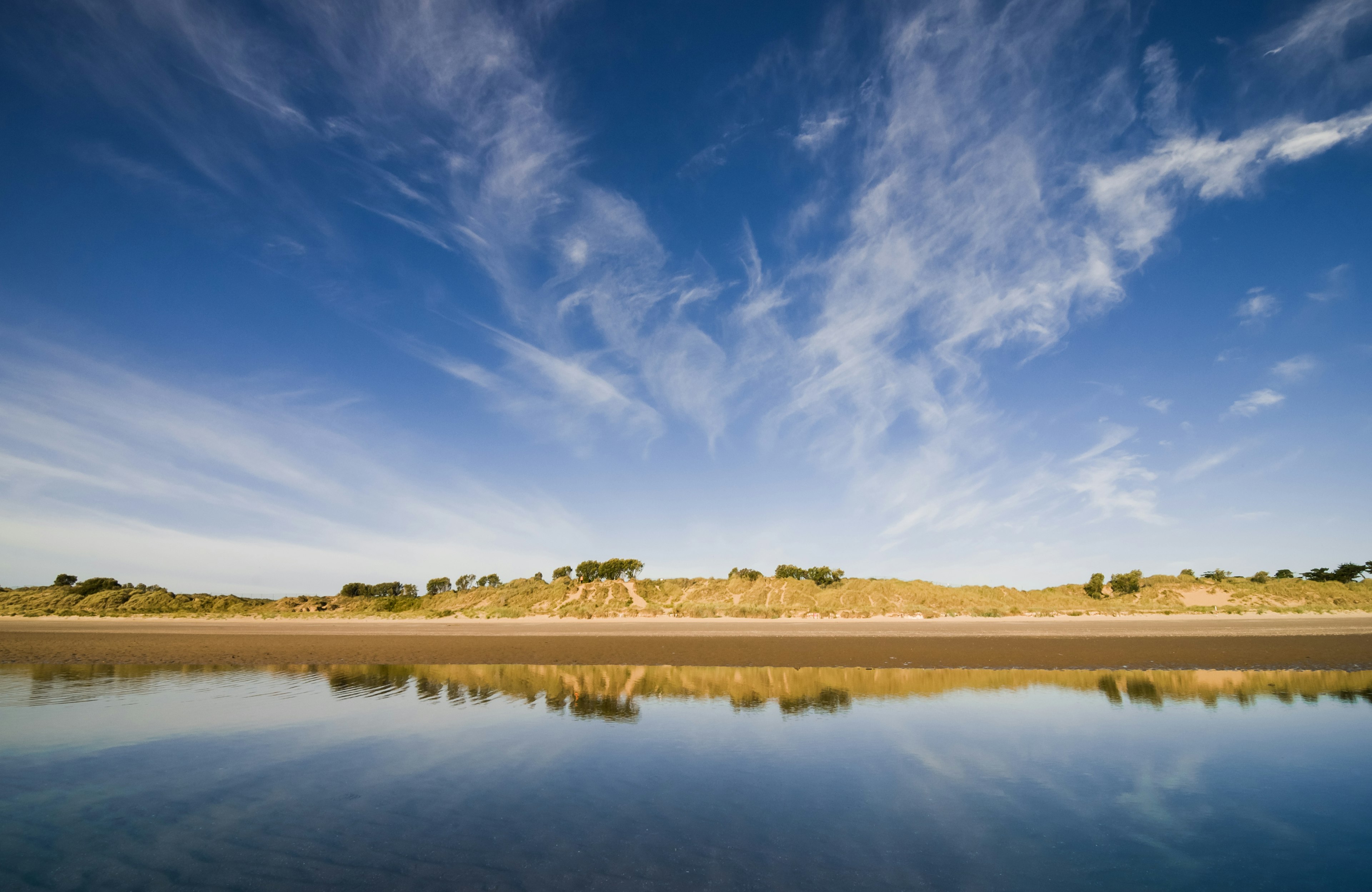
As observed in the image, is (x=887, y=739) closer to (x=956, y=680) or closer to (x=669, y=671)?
(x=956, y=680)

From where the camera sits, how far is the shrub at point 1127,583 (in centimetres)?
6681

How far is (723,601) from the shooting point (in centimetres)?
7019

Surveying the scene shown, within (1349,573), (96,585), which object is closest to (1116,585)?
(1349,573)

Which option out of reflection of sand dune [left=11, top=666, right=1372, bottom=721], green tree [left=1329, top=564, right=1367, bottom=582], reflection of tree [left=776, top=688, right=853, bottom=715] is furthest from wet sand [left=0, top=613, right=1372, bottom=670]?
green tree [left=1329, top=564, right=1367, bottom=582]

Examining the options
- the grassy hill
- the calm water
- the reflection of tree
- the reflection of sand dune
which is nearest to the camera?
the calm water

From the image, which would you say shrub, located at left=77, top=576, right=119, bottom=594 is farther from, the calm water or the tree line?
the tree line

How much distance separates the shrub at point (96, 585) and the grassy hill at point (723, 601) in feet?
0.71

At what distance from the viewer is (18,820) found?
9.05 metres

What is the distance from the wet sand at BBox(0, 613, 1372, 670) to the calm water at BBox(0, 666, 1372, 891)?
28.6ft

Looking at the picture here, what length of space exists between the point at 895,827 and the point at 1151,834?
12.0 ft

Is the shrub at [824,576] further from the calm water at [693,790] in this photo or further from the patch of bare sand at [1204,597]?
the calm water at [693,790]

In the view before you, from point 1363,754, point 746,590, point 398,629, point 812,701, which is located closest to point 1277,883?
point 1363,754

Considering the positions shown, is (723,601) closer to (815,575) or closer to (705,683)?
(815,575)

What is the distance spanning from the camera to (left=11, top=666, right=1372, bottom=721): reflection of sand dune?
18.7m
